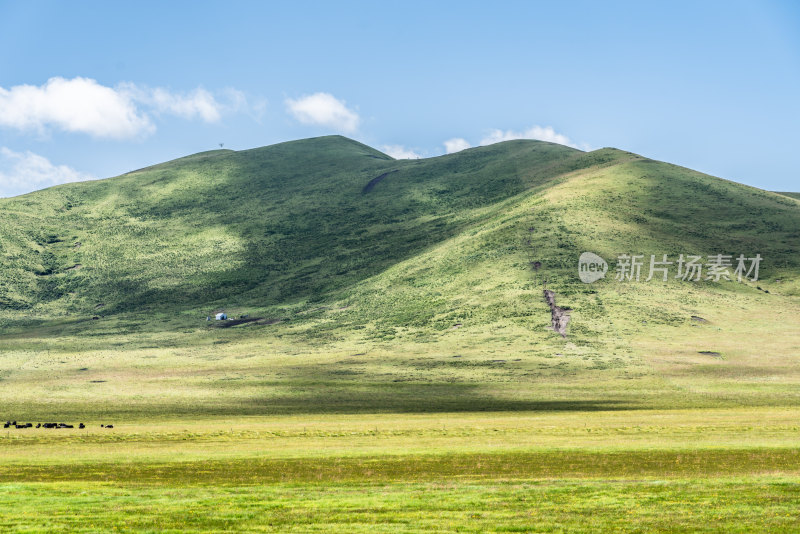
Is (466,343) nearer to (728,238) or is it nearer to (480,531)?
(728,238)

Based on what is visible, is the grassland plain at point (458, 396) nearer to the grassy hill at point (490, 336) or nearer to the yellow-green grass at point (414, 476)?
the yellow-green grass at point (414, 476)

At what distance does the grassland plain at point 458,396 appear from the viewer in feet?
99.6

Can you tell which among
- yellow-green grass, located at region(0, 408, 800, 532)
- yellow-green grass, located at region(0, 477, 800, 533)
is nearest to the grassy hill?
yellow-green grass, located at region(0, 408, 800, 532)

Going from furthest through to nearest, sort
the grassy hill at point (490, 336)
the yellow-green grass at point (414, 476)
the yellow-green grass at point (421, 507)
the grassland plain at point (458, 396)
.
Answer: the grassy hill at point (490, 336), the grassland plain at point (458, 396), the yellow-green grass at point (414, 476), the yellow-green grass at point (421, 507)

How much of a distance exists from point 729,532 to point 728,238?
163079 millimetres

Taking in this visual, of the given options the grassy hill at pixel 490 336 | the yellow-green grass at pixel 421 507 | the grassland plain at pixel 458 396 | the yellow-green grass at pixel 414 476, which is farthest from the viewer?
the grassy hill at pixel 490 336

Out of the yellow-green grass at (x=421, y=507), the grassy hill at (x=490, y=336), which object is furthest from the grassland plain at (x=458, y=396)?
the grassy hill at (x=490, y=336)

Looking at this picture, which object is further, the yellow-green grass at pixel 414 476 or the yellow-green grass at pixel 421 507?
the yellow-green grass at pixel 414 476

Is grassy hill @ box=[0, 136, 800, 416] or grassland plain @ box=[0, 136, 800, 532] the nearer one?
grassland plain @ box=[0, 136, 800, 532]

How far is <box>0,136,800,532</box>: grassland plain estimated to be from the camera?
30359mm

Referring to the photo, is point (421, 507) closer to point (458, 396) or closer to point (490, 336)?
point (458, 396)

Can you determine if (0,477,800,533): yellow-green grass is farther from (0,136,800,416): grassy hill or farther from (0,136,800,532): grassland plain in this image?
(0,136,800,416): grassy hill

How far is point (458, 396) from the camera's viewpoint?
9350 cm

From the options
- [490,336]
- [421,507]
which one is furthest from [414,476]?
[490,336]
